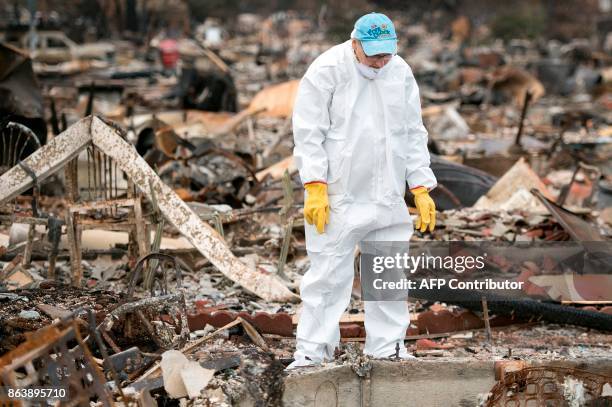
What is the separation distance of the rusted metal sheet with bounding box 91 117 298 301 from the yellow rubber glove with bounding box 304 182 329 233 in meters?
1.47

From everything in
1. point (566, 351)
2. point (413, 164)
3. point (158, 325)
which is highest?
point (413, 164)

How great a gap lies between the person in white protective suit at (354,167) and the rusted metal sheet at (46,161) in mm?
1784

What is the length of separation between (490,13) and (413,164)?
4111cm

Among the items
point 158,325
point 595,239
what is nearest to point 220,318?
point 158,325

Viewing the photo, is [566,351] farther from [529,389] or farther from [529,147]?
[529,147]

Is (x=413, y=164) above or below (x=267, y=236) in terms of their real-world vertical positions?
above

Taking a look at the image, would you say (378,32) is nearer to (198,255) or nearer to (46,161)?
(46,161)

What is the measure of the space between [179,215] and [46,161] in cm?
83

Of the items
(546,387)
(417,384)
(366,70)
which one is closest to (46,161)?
(366,70)

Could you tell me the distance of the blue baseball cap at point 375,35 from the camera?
4.57 m

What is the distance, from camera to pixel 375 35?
459 centimetres

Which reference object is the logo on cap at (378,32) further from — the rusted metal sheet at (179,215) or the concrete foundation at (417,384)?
the rusted metal sheet at (179,215)

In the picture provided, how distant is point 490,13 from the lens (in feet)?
146

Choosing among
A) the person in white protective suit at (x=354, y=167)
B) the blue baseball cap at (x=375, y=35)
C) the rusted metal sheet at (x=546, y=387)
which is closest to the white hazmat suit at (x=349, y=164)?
the person in white protective suit at (x=354, y=167)
